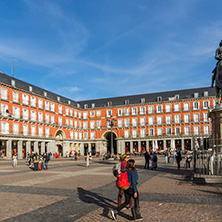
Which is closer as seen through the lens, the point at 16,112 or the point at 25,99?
the point at 16,112

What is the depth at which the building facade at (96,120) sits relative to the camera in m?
45.8

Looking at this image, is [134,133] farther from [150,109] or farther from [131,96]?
[131,96]

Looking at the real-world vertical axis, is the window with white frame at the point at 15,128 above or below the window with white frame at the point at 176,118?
below

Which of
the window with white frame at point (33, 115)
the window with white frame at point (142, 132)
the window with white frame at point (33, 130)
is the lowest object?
the window with white frame at point (142, 132)

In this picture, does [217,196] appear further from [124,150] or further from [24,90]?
[124,150]

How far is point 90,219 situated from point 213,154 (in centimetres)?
757

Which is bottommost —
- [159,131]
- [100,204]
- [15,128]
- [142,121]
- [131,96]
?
[100,204]

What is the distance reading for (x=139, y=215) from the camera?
5.98 meters

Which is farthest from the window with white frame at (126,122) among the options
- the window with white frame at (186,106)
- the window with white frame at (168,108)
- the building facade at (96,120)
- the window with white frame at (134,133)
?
the window with white frame at (186,106)

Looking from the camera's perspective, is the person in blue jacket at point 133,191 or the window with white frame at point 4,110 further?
the window with white frame at point 4,110

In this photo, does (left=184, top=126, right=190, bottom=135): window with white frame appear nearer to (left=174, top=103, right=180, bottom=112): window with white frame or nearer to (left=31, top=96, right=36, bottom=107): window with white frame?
(left=174, top=103, right=180, bottom=112): window with white frame

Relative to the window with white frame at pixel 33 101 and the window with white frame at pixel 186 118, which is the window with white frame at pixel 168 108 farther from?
the window with white frame at pixel 33 101

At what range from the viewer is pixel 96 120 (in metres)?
69.2

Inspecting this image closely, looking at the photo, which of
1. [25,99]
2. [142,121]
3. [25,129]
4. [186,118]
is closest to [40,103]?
[25,99]
